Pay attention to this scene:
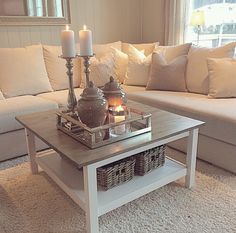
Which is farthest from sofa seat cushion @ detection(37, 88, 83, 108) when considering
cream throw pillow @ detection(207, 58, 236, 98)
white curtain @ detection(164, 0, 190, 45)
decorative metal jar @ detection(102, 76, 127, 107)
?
white curtain @ detection(164, 0, 190, 45)

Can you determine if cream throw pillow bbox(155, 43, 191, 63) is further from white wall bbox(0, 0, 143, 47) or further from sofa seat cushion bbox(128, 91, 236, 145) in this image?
white wall bbox(0, 0, 143, 47)

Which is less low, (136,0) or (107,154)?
(136,0)

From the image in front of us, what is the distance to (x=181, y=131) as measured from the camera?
1643 millimetres

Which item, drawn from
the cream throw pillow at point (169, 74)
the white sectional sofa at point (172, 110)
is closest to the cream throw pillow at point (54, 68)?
the white sectional sofa at point (172, 110)

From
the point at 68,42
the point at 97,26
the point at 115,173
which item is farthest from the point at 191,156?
the point at 97,26

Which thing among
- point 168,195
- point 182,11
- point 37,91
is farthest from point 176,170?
point 182,11

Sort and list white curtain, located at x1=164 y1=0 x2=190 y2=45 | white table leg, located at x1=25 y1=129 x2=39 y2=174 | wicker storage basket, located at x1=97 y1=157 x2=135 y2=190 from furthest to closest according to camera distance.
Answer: white curtain, located at x1=164 y1=0 x2=190 y2=45
white table leg, located at x1=25 y1=129 x2=39 y2=174
wicker storage basket, located at x1=97 y1=157 x2=135 y2=190

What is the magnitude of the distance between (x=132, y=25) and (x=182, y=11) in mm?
837

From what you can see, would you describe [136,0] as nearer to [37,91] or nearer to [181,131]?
[37,91]

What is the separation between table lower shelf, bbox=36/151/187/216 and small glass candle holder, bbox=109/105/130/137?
31 centimetres

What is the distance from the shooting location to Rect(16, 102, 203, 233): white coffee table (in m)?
1.38

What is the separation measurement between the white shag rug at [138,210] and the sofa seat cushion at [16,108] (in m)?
0.46

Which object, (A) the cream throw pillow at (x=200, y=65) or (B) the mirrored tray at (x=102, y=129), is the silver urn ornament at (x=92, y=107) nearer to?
(B) the mirrored tray at (x=102, y=129)

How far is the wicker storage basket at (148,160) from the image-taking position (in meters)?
1.73
